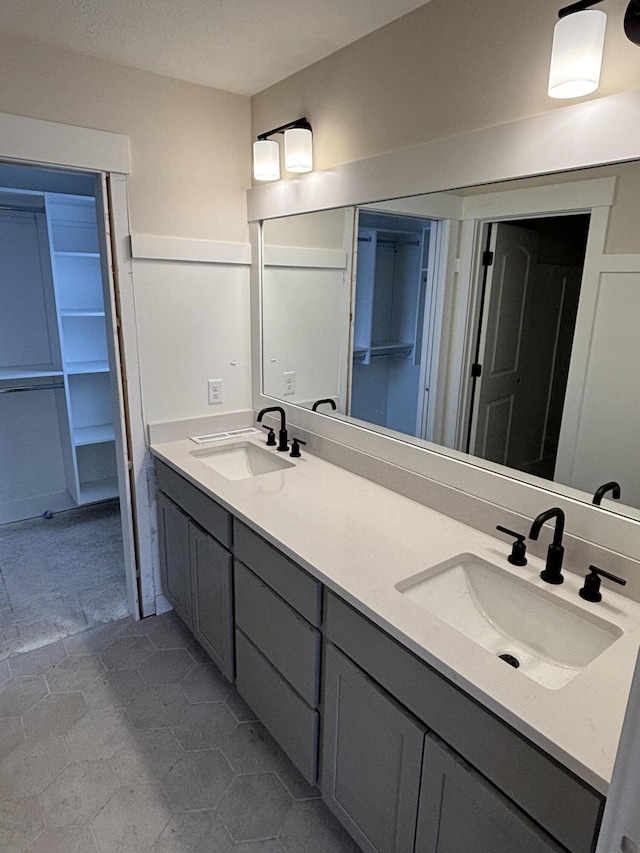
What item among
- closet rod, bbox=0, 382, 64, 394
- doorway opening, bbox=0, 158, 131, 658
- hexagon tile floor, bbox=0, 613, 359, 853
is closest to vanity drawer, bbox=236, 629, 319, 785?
hexagon tile floor, bbox=0, 613, 359, 853

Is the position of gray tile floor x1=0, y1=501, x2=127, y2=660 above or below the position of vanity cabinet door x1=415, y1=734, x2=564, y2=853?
below

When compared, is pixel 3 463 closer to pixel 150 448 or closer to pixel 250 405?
pixel 150 448

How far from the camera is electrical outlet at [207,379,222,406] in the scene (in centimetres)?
248

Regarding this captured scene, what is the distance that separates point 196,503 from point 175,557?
437 millimetres

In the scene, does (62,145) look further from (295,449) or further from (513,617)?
(513,617)

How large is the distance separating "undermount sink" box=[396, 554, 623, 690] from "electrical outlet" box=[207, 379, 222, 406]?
4.81 ft

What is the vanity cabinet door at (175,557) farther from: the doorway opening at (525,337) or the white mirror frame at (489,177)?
the doorway opening at (525,337)

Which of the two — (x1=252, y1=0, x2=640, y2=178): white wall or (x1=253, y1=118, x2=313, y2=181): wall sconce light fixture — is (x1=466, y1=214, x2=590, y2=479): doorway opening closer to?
(x1=252, y1=0, x2=640, y2=178): white wall

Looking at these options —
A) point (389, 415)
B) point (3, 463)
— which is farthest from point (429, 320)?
point (3, 463)

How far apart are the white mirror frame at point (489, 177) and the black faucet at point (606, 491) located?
3cm

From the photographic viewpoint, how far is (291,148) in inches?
78.1

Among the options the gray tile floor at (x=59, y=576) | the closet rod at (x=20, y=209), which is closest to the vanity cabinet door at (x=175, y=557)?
the gray tile floor at (x=59, y=576)

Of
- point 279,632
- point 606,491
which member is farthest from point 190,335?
point 606,491

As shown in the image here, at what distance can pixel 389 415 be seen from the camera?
78.1 inches
